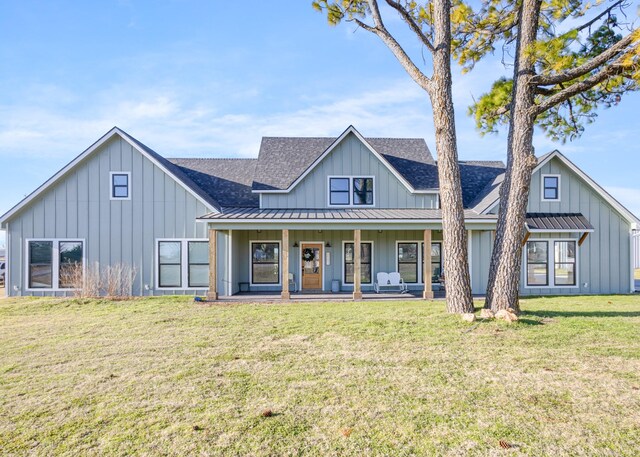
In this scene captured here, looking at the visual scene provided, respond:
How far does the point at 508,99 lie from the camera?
10000mm

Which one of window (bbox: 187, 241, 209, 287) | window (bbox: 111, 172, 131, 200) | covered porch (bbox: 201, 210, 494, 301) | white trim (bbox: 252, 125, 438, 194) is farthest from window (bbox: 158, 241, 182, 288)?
white trim (bbox: 252, 125, 438, 194)

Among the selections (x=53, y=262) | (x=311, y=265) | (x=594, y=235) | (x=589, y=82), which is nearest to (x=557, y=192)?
(x=594, y=235)

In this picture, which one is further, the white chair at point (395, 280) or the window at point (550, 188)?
the window at point (550, 188)

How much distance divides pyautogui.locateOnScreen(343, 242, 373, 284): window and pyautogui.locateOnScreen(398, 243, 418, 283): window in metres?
1.24

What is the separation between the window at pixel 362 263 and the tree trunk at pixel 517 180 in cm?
673

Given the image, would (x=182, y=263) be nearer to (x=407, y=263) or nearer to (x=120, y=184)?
(x=120, y=184)

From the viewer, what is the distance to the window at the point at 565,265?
47.1 ft

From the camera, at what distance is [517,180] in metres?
8.52

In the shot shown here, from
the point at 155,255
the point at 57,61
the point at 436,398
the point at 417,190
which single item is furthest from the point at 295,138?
the point at 436,398

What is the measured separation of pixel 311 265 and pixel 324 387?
A: 10708mm

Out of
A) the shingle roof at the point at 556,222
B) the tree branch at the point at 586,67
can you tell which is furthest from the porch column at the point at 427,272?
the tree branch at the point at 586,67

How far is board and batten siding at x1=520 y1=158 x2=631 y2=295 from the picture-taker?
566 inches

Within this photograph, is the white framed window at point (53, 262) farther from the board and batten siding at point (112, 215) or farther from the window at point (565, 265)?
the window at point (565, 265)

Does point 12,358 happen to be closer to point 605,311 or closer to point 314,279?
point 314,279
